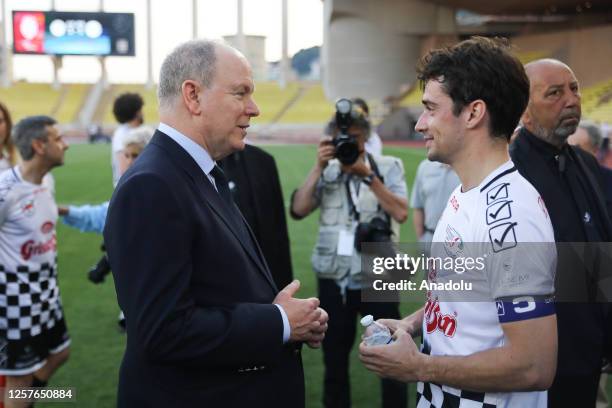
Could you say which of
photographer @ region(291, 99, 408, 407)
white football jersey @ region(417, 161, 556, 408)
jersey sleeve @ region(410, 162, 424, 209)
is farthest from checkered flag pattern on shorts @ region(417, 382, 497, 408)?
jersey sleeve @ region(410, 162, 424, 209)

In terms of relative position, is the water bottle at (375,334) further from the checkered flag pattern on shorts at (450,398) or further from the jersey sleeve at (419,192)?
the jersey sleeve at (419,192)

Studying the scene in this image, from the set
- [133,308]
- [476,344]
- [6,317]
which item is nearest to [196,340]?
[133,308]

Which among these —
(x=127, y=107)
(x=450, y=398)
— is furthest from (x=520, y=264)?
(x=127, y=107)

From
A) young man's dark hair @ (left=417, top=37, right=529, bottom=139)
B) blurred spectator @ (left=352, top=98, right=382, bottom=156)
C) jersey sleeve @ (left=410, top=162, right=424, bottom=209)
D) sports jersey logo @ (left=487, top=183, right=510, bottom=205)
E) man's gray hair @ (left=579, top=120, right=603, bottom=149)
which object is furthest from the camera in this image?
jersey sleeve @ (left=410, top=162, right=424, bottom=209)

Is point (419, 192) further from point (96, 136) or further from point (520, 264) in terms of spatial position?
point (96, 136)

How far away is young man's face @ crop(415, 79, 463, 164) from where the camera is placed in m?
1.76

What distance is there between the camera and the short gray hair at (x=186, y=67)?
1.77 m

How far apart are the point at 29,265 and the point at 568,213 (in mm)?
2800

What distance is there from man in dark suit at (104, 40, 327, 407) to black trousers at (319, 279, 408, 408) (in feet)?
5.07

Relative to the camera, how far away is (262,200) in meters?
3.35

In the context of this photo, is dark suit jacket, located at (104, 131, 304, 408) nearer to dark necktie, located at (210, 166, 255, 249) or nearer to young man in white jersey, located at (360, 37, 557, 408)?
dark necktie, located at (210, 166, 255, 249)

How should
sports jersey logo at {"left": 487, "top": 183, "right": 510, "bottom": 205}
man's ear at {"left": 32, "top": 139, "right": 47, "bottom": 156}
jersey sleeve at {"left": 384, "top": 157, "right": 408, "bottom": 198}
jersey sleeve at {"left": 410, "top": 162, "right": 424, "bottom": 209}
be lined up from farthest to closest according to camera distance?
jersey sleeve at {"left": 410, "top": 162, "right": 424, "bottom": 209} < jersey sleeve at {"left": 384, "top": 157, "right": 408, "bottom": 198} < man's ear at {"left": 32, "top": 139, "right": 47, "bottom": 156} < sports jersey logo at {"left": 487, "top": 183, "right": 510, "bottom": 205}

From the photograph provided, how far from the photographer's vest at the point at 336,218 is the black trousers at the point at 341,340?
10 cm

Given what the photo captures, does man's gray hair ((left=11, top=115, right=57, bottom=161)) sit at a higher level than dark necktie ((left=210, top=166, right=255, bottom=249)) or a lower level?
higher
